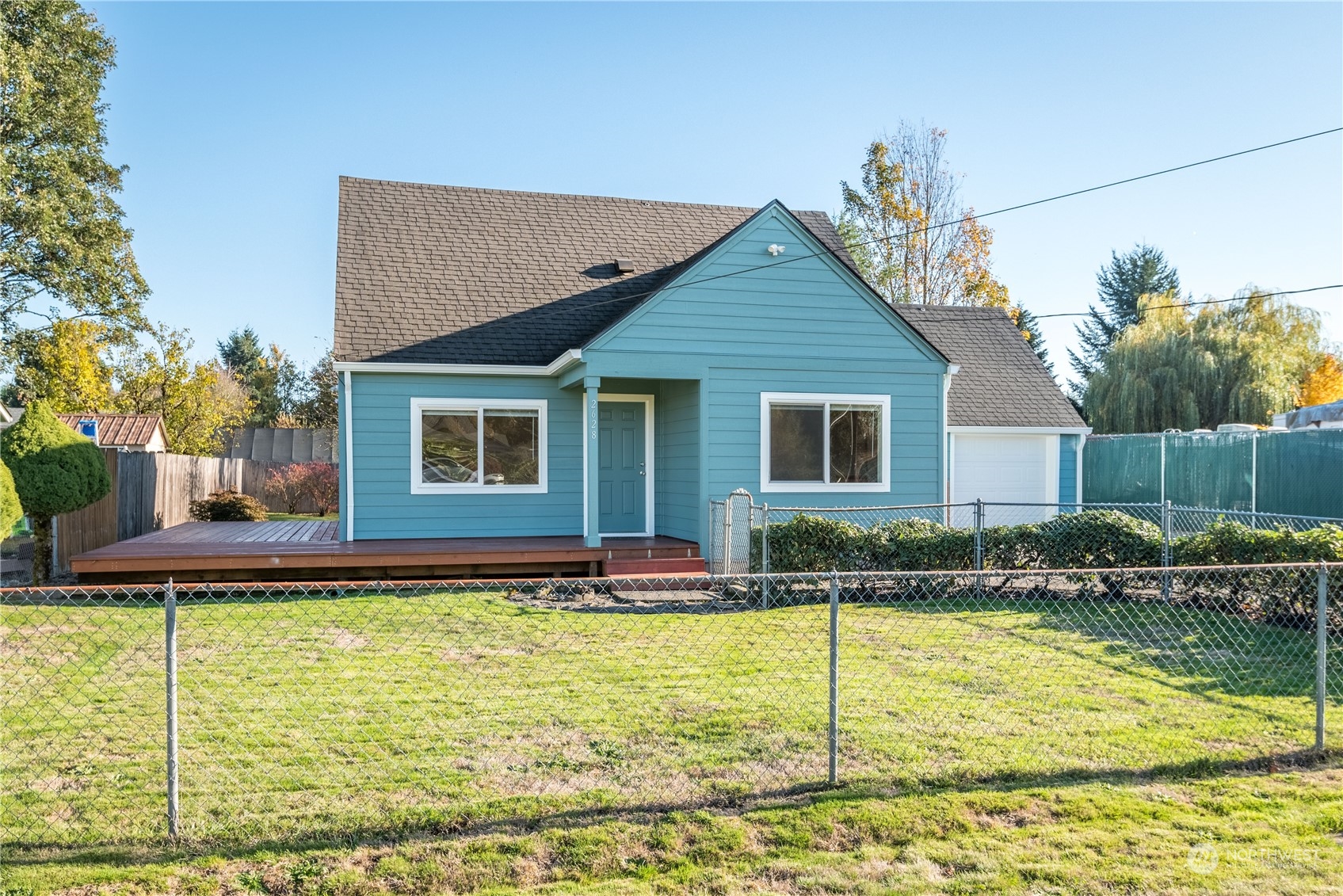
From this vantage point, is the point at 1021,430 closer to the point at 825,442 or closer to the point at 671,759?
the point at 825,442

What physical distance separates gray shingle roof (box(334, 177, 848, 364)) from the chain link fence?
4.88 metres

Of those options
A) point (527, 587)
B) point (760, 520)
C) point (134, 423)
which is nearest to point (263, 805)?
point (527, 587)

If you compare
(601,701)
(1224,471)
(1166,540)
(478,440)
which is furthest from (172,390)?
(1224,471)

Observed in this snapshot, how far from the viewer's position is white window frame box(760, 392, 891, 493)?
13.7 m

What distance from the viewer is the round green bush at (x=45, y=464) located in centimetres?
1252

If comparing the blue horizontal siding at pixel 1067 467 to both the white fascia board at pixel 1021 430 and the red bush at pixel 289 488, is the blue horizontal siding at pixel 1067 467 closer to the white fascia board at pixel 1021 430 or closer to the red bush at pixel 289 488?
the white fascia board at pixel 1021 430

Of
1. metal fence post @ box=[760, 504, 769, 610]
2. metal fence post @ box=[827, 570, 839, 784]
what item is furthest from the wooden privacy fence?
metal fence post @ box=[827, 570, 839, 784]

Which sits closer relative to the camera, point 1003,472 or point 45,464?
point 45,464

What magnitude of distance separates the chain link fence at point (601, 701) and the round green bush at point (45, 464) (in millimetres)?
3029

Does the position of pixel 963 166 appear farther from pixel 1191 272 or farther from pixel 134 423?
pixel 134 423

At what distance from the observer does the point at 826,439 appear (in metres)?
14.1

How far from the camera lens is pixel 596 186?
24.4 meters

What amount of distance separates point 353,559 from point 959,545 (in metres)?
7.73
